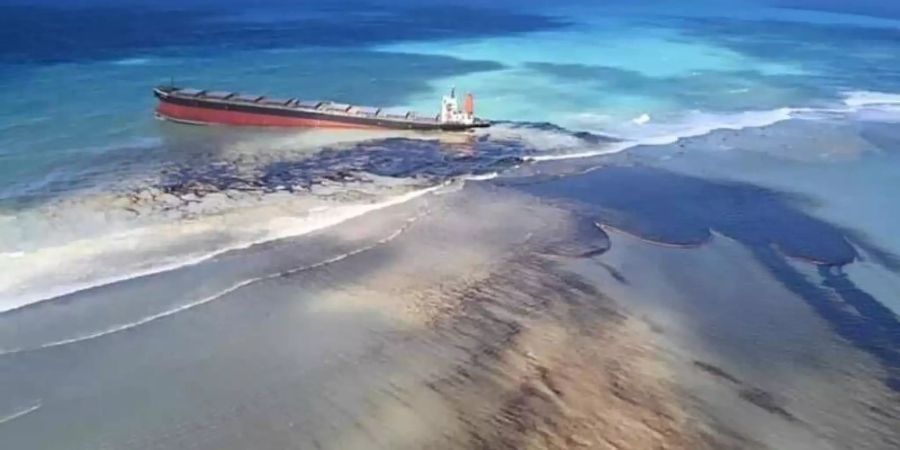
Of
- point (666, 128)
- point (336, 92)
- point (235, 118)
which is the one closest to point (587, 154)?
point (666, 128)

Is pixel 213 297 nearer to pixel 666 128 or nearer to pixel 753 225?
pixel 753 225

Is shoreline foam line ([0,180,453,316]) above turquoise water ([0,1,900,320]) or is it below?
below

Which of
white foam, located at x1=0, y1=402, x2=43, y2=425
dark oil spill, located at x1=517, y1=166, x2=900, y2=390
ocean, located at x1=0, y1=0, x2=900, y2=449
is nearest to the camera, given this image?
white foam, located at x1=0, y1=402, x2=43, y2=425

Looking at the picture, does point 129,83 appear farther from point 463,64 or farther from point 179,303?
point 179,303

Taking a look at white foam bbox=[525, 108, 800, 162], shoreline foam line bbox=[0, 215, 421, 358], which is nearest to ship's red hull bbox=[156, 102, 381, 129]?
white foam bbox=[525, 108, 800, 162]

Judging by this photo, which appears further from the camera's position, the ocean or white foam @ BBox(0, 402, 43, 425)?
the ocean

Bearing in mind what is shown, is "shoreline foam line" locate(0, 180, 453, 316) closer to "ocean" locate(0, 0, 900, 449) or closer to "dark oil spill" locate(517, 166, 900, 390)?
"ocean" locate(0, 0, 900, 449)

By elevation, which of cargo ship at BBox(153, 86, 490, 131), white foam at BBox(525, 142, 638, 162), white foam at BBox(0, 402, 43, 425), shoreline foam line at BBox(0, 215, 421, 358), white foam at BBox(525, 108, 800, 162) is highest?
cargo ship at BBox(153, 86, 490, 131)

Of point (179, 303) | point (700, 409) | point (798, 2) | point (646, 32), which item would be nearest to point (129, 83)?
point (179, 303)
